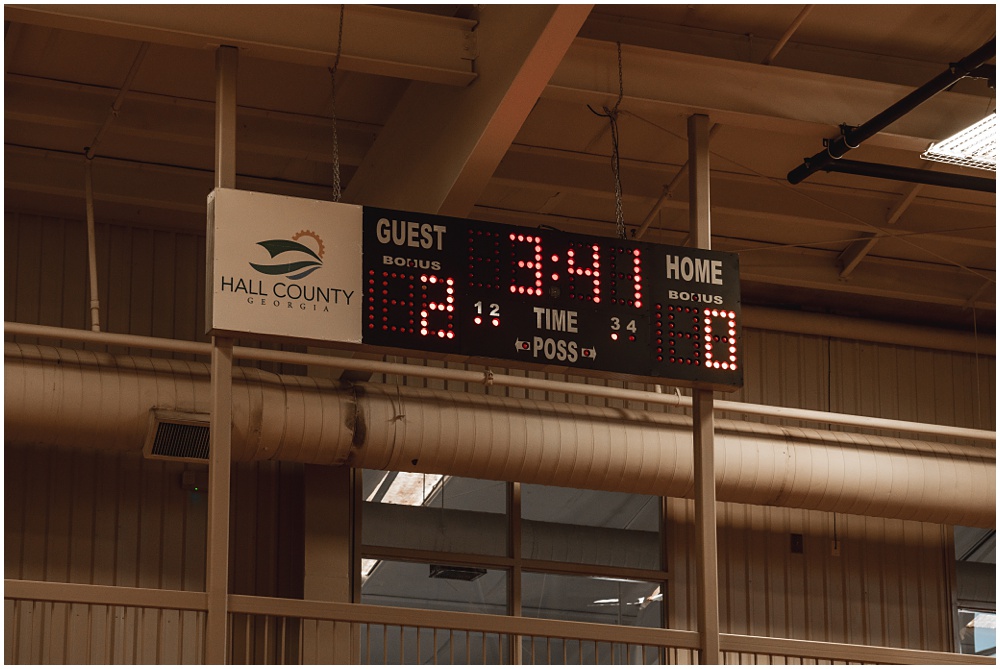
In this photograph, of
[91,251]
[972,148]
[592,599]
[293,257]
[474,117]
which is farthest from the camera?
[592,599]

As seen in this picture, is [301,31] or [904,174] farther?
[904,174]

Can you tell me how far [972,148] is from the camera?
29.0 feet

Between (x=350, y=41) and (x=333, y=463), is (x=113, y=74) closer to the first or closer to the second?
(x=350, y=41)

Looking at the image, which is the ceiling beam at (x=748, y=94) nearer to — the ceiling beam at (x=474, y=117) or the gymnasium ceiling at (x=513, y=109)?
the gymnasium ceiling at (x=513, y=109)

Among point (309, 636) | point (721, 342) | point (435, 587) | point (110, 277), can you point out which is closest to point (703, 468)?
point (721, 342)

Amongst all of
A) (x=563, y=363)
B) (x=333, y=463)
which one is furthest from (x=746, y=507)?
(x=563, y=363)

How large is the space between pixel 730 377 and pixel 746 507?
160 inches

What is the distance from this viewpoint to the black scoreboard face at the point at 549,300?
305 inches

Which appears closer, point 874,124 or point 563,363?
point 563,363

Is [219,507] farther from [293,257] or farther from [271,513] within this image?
[271,513]

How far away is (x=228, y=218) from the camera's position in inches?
300

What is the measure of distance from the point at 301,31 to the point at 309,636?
443 cm

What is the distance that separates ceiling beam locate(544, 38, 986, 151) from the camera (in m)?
8.74

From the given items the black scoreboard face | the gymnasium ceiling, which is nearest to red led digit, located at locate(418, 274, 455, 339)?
the black scoreboard face
